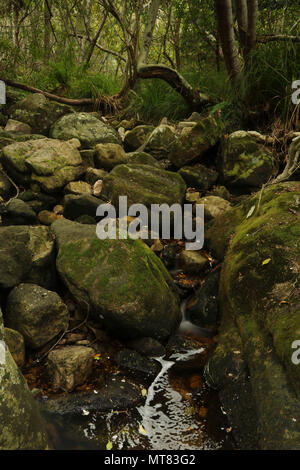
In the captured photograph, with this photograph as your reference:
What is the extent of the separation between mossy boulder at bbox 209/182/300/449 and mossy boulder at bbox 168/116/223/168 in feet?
4.92

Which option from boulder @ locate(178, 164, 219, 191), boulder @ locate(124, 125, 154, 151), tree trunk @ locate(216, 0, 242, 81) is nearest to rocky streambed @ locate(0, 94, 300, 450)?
boulder @ locate(178, 164, 219, 191)

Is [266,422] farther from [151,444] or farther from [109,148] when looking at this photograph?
[109,148]

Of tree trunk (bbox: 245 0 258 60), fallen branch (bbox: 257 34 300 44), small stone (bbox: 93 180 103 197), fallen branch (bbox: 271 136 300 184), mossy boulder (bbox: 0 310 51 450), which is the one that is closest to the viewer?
mossy boulder (bbox: 0 310 51 450)

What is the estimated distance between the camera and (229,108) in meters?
6.13

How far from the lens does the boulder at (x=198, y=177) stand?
5133mm

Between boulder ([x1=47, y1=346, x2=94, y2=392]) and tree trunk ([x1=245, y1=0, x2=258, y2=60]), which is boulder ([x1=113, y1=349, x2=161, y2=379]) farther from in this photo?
tree trunk ([x1=245, y1=0, x2=258, y2=60])

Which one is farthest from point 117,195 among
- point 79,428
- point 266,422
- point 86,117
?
point 266,422

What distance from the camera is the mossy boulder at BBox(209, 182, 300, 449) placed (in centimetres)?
225

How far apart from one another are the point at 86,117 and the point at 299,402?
4.92m

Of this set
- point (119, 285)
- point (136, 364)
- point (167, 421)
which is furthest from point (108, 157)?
point (167, 421)

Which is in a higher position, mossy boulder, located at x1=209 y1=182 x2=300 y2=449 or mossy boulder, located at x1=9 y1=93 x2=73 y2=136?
mossy boulder, located at x1=9 y1=93 x2=73 y2=136

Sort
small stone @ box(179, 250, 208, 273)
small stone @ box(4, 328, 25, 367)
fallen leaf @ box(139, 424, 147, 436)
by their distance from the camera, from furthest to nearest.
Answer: small stone @ box(179, 250, 208, 273)
small stone @ box(4, 328, 25, 367)
fallen leaf @ box(139, 424, 147, 436)

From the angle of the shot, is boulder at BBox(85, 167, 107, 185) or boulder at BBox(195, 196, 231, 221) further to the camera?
boulder at BBox(85, 167, 107, 185)

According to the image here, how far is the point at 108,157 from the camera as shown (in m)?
5.15
